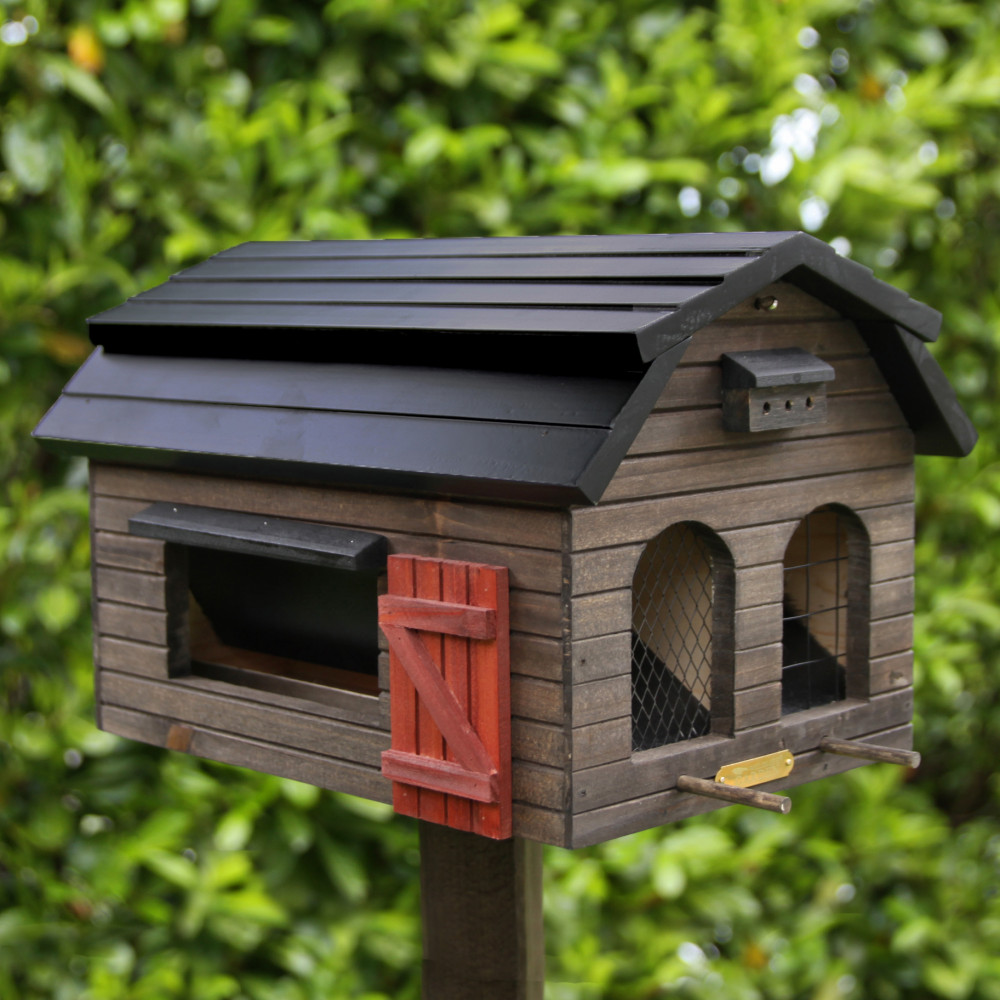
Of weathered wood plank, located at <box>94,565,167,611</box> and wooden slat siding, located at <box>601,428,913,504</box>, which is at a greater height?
wooden slat siding, located at <box>601,428,913,504</box>

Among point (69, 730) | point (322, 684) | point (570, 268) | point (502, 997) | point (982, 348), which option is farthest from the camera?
point (982, 348)

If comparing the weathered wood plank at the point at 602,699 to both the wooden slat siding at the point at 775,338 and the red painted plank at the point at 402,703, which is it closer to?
the red painted plank at the point at 402,703

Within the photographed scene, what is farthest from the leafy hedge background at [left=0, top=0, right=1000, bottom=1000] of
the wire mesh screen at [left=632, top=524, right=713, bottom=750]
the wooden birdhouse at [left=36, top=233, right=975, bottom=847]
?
the wire mesh screen at [left=632, top=524, right=713, bottom=750]

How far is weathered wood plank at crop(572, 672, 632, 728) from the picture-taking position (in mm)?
1229

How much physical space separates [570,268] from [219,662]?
0.73 meters

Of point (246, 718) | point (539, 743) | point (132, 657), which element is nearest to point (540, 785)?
point (539, 743)

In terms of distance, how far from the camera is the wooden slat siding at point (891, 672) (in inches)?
62.3

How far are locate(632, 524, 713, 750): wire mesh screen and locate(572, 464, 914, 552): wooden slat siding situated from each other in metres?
0.12

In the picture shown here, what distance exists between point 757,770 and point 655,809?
16 cm

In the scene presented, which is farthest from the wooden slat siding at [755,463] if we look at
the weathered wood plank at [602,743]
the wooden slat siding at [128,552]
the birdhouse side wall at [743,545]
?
the wooden slat siding at [128,552]

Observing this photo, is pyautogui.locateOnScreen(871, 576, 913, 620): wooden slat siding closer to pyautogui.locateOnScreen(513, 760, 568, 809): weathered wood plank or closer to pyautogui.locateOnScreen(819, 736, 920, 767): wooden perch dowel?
pyautogui.locateOnScreen(819, 736, 920, 767): wooden perch dowel

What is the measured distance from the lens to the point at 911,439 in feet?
5.19

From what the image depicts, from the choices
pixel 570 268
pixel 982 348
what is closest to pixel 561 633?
pixel 570 268

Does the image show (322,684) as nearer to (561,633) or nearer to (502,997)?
(502,997)
